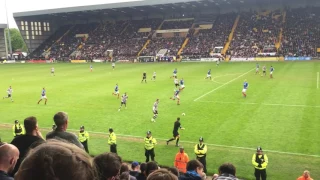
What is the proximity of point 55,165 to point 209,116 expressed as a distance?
20763 mm

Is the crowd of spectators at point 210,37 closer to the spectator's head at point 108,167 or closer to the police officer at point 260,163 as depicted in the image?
the police officer at point 260,163

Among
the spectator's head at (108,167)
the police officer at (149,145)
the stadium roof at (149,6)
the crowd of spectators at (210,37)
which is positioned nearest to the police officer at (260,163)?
the police officer at (149,145)

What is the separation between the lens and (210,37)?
75812 mm

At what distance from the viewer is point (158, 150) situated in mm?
16328

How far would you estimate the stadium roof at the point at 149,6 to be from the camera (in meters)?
73.0

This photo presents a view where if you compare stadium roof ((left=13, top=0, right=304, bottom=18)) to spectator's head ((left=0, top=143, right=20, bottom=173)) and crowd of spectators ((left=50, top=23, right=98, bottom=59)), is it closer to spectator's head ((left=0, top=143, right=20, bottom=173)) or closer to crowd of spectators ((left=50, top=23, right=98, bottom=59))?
crowd of spectators ((left=50, top=23, right=98, bottom=59))

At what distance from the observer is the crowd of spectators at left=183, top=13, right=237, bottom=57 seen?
71.1 meters

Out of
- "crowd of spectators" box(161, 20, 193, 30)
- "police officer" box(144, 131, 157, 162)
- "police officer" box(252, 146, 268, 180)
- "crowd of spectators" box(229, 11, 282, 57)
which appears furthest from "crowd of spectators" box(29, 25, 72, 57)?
"police officer" box(252, 146, 268, 180)

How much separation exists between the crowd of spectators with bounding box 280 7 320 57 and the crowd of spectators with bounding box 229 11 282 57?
2098mm

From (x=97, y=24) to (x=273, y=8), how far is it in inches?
1899

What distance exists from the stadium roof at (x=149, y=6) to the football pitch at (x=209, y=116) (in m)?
37.5

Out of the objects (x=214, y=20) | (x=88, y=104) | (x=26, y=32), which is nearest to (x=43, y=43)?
(x=26, y=32)

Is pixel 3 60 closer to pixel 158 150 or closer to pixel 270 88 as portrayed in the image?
pixel 270 88

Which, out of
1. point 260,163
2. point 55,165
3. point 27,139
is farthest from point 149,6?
point 55,165
